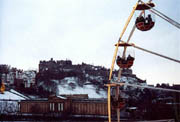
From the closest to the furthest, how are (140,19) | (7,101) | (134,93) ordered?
(140,19), (7,101), (134,93)

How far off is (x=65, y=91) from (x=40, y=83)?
1134cm

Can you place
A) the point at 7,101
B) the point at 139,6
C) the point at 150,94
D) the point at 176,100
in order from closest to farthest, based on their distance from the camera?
the point at 139,6, the point at 176,100, the point at 7,101, the point at 150,94

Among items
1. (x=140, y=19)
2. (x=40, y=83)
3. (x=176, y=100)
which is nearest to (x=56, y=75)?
(x=40, y=83)

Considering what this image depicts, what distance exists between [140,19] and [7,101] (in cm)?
3283

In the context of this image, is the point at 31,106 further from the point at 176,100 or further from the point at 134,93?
the point at 134,93

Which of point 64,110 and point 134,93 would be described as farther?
point 134,93

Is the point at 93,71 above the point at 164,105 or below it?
above

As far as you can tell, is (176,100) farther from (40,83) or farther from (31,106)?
(40,83)

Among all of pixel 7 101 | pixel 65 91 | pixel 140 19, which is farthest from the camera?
pixel 65 91

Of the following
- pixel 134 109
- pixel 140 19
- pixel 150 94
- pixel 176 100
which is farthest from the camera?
pixel 150 94

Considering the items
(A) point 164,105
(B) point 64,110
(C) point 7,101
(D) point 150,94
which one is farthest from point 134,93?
(C) point 7,101

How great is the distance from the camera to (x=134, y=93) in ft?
189

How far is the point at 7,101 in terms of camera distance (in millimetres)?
36406

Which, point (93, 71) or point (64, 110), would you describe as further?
point (93, 71)
